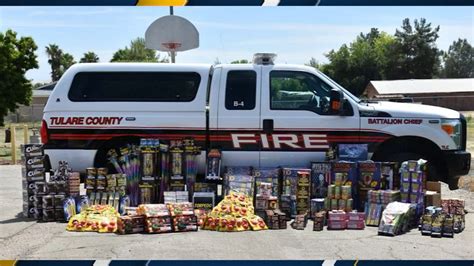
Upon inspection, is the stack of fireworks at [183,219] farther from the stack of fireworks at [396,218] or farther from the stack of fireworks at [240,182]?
the stack of fireworks at [396,218]

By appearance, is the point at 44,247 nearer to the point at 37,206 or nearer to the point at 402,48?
the point at 37,206

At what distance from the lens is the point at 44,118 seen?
9.82 metres

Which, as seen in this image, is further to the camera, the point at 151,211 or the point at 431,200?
the point at 431,200

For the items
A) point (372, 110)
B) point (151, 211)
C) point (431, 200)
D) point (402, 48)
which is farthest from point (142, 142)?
point (402, 48)

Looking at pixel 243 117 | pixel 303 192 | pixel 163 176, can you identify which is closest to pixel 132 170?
pixel 163 176

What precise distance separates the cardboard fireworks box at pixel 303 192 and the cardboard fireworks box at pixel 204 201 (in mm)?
1252

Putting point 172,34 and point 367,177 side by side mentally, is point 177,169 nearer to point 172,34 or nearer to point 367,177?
point 367,177

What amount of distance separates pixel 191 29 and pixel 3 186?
5197 mm

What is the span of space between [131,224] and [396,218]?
341 centimetres

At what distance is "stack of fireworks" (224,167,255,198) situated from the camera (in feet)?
29.5

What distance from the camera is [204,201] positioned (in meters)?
8.97

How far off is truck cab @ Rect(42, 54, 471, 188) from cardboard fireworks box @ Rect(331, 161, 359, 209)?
0.51 m

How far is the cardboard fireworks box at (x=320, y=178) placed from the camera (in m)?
9.21

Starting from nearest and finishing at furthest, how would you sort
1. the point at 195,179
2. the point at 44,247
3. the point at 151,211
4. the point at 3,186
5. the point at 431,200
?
the point at 44,247 < the point at 151,211 < the point at 431,200 < the point at 195,179 < the point at 3,186
